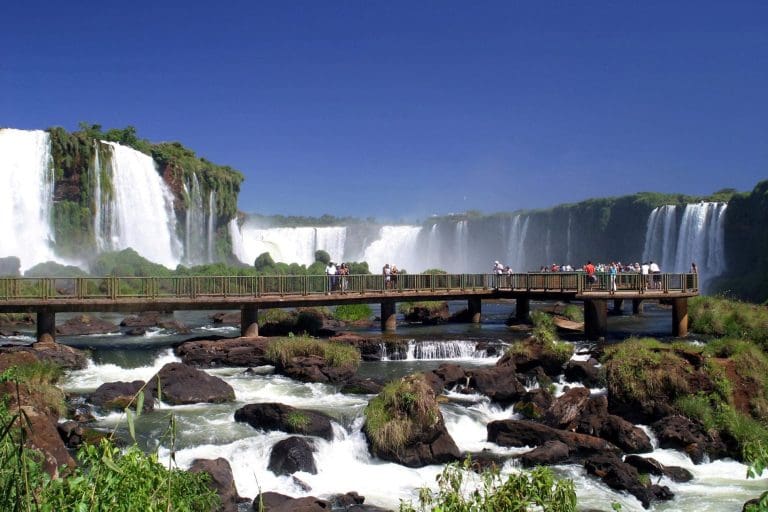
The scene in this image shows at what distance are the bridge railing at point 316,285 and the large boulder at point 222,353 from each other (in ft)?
10.0

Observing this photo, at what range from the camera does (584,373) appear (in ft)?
62.9

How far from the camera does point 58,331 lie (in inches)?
1179

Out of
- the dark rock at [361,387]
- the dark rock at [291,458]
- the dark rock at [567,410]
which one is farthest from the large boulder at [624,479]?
the dark rock at [361,387]

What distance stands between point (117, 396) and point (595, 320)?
1845cm

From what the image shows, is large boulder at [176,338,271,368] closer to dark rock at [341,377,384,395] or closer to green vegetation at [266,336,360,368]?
green vegetation at [266,336,360,368]

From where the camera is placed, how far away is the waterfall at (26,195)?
53219 millimetres

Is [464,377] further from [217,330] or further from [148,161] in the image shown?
[148,161]

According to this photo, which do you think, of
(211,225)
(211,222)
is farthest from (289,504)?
(211,222)

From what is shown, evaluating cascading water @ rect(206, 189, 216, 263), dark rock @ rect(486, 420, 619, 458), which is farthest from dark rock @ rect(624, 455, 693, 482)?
cascading water @ rect(206, 189, 216, 263)

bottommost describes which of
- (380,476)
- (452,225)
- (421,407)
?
(380,476)

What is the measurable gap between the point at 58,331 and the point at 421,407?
73.0 feet

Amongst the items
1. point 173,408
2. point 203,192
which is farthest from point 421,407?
point 203,192

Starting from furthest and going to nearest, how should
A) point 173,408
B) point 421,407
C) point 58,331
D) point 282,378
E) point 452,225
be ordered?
point 452,225, point 58,331, point 282,378, point 173,408, point 421,407

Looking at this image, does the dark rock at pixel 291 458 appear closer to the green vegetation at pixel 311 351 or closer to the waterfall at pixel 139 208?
the green vegetation at pixel 311 351
